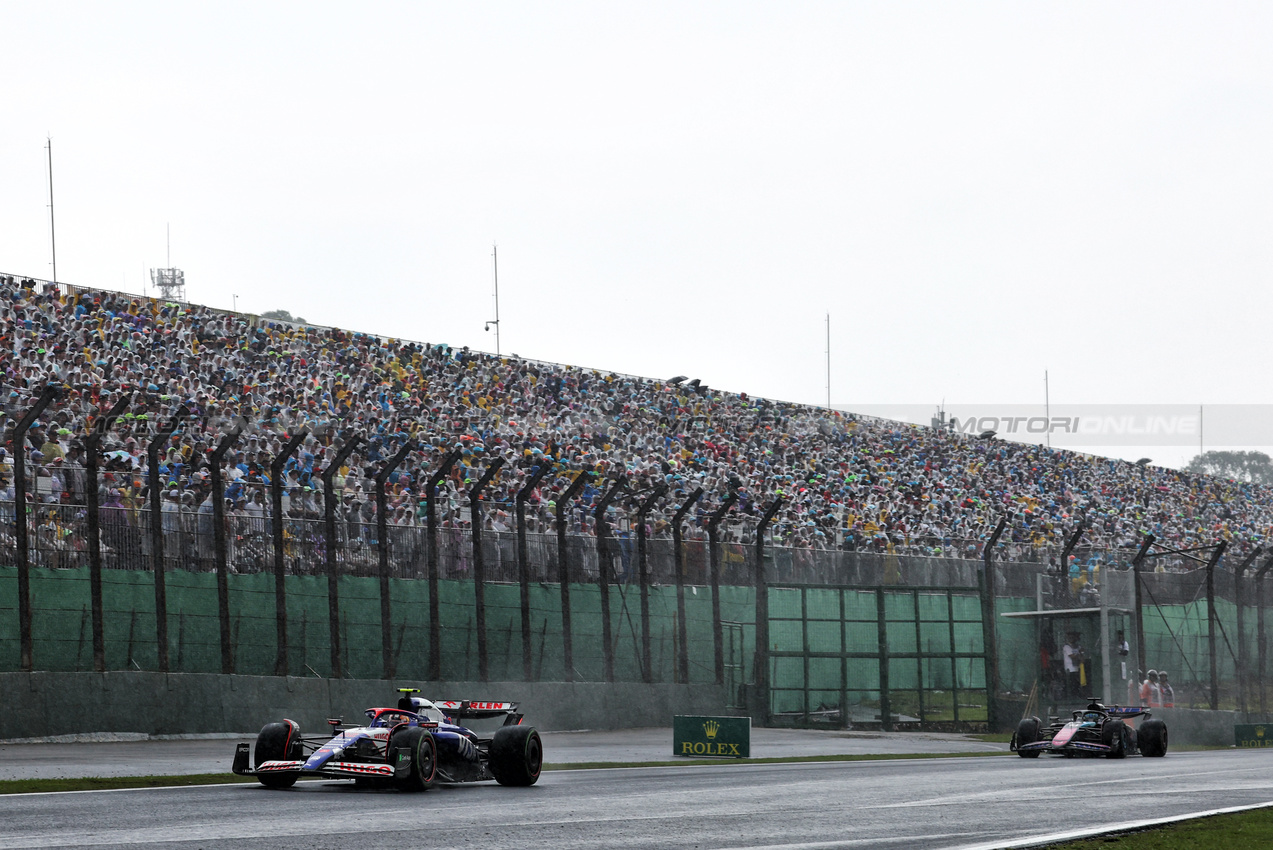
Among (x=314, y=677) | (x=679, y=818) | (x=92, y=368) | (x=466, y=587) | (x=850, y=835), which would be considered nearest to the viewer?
(x=850, y=835)

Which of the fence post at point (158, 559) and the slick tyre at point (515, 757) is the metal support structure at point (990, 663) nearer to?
the fence post at point (158, 559)

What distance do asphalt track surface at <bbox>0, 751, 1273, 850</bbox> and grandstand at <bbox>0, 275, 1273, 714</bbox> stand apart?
7.37 metres

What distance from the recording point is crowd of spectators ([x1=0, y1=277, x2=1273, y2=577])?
84.5 feet

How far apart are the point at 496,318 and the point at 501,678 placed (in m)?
28.2

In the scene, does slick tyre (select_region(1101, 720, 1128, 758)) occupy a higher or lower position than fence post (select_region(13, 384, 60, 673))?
lower

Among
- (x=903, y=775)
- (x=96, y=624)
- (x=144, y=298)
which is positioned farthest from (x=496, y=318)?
(x=903, y=775)

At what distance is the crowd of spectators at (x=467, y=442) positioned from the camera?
25750mm

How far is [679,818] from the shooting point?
10.2 metres

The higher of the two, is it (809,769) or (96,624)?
(96,624)

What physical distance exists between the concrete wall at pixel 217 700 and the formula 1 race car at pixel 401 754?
20.5 ft

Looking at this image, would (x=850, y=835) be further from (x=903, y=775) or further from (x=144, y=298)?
(x=144, y=298)

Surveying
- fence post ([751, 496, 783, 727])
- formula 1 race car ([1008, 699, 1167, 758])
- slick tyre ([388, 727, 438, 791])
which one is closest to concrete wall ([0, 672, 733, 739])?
A: fence post ([751, 496, 783, 727])

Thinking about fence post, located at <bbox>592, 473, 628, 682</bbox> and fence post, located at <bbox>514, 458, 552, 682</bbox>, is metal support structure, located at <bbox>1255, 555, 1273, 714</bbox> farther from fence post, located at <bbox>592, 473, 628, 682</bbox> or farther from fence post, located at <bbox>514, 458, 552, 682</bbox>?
fence post, located at <bbox>514, 458, 552, 682</bbox>

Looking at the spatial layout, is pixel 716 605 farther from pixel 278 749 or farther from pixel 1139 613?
pixel 278 749
